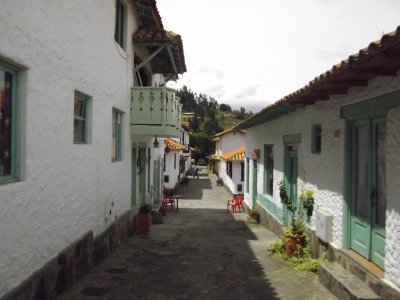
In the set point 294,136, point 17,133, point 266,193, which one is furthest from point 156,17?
point 17,133

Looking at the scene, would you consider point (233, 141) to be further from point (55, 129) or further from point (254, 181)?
point (55, 129)

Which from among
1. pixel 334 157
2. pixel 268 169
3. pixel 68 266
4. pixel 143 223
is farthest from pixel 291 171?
pixel 68 266

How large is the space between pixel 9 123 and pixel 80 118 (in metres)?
2.70

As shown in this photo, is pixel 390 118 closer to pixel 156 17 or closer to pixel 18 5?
pixel 18 5

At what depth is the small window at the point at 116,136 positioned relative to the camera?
10.2 meters

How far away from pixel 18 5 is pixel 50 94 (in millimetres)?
1424

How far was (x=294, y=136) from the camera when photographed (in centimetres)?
1042

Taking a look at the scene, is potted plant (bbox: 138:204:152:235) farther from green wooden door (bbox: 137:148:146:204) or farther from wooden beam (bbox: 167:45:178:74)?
wooden beam (bbox: 167:45:178:74)

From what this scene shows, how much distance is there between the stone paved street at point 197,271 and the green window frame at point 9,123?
261 cm

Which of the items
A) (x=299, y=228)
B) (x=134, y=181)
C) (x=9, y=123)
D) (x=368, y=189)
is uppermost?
(x=9, y=123)

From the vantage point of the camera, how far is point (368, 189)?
21.0 ft

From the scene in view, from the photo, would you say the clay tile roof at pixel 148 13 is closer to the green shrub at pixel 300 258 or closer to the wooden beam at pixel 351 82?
the wooden beam at pixel 351 82

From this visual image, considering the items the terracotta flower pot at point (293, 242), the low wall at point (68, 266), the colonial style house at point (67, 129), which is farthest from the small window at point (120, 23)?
the terracotta flower pot at point (293, 242)

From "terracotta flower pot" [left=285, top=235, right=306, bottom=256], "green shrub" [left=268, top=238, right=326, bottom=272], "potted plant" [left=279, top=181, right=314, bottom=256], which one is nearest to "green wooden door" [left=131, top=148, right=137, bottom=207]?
"green shrub" [left=268, top=238, right=326, bottom=272]
